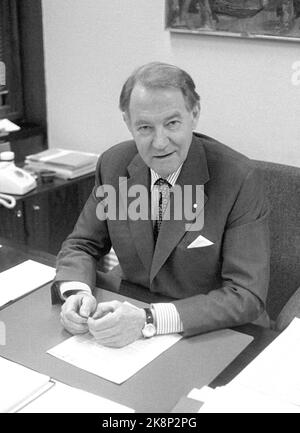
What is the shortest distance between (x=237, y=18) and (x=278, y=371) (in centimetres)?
164

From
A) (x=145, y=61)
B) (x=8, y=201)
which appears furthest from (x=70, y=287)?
(x=145, y=61)

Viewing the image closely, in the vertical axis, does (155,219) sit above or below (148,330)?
above

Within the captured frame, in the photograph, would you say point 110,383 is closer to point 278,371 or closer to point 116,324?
point 116,324

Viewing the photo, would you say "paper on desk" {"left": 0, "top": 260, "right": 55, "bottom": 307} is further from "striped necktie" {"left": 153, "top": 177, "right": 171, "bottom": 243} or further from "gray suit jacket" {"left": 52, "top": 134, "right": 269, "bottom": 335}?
"striped necktie" {"left": 153, "top": 177, "right": 171, "bottom": 243}

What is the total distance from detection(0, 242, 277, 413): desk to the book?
0.11 ft

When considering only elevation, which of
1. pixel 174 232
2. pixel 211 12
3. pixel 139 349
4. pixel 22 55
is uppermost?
pixel 211 12

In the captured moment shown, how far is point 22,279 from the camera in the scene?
163cm

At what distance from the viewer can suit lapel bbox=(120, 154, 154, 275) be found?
5.52 feet

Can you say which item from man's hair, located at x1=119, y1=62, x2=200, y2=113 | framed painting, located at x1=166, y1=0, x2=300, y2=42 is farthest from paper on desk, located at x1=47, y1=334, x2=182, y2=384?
framed painting, located at x1=166, y1=0, x2=300, y2=42

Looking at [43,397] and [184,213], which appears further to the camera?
[184,213]
